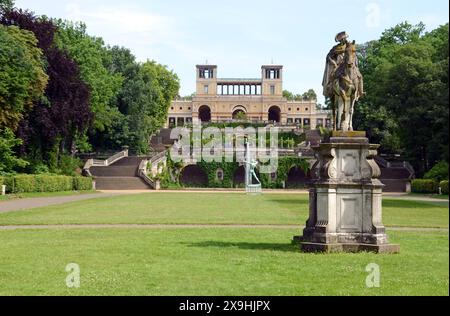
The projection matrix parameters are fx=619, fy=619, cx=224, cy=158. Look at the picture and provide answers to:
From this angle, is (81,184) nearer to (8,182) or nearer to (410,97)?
(8,182)

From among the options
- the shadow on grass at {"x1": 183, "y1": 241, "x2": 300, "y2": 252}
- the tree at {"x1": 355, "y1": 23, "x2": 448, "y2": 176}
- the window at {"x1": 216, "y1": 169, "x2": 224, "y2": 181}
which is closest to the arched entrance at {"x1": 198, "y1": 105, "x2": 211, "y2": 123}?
the window at {"x1": 216, "y1": 169, "x2": 224, "y2": 181}

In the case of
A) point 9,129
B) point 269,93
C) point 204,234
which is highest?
point 269,93

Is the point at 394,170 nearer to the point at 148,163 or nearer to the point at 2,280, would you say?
the point at 148,163

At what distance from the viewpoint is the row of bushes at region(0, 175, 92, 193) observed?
4125 centimetres

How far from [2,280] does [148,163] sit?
54.4 meters

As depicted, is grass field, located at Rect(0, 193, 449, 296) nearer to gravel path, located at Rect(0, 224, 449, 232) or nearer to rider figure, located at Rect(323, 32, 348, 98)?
gravel path, located at Rect(0, 224, 449, 232)

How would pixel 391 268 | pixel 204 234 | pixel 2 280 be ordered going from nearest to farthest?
pixel 2 280 < pixel 391 268 < pixel 204 234

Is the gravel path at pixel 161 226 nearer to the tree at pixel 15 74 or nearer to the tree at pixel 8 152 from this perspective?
the tree at pixel 15 74

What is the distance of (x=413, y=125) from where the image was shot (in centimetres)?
4141

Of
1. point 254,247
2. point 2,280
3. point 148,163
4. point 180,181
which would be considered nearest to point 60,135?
point 148,163

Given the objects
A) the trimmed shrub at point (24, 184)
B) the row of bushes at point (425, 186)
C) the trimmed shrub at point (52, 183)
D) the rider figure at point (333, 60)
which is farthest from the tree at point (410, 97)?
the trimmed shrub at point (24, 184)
